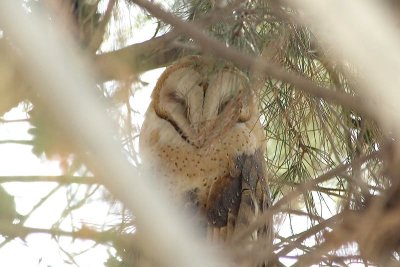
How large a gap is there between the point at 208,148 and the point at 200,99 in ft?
0.39

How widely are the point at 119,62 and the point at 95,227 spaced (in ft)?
1.00

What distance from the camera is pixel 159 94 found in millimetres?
1967

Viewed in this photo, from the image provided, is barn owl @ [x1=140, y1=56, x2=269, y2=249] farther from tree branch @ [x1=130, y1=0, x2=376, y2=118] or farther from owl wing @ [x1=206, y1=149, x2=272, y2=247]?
tree branch @ [x1=130, y1=0, x2=376, y2=118]

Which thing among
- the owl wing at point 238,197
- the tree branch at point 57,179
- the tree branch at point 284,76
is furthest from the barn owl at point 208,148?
the tree branch at point 284,76

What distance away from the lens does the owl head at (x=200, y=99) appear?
180 cm

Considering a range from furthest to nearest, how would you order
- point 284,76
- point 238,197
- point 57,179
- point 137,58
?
point 238,197 → point 137,58 → point 57,179 → point 284,76

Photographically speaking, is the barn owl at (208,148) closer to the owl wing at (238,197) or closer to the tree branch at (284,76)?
the owl wing at (238,197)

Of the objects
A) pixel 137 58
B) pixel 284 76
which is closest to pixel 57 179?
pixel 137 58

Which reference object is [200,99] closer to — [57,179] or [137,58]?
[137,58]

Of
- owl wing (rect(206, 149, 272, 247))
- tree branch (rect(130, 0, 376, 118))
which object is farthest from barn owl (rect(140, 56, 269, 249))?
tree branch (rect(130, 0, 376, 118))

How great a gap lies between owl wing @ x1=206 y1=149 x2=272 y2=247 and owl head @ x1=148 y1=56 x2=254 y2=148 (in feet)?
0.32

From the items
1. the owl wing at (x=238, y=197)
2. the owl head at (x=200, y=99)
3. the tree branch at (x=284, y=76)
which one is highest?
the owl head at (x=200, y=99)

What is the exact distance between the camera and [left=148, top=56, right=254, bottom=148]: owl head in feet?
5.92

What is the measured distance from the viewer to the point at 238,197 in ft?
6.11
